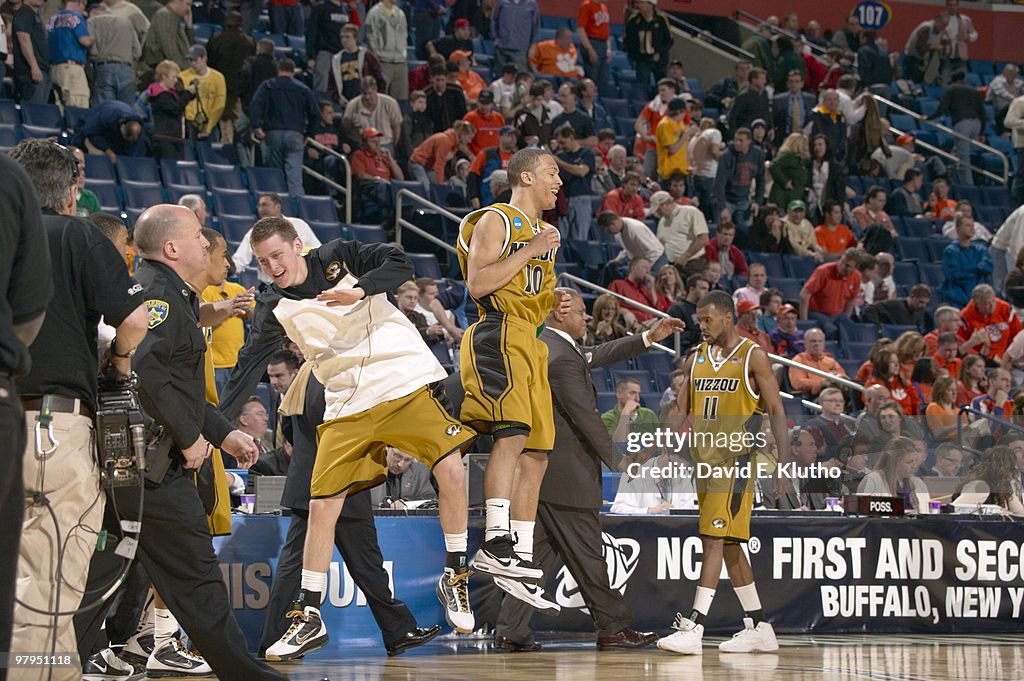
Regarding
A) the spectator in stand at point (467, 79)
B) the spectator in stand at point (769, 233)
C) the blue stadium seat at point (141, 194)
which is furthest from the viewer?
the spectator in stand at point (467, 79)

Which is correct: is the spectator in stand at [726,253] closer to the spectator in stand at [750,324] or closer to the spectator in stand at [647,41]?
the spectator in stand at [750,324]

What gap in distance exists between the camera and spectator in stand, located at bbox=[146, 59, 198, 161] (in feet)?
49.0

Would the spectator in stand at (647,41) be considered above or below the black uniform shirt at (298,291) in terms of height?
above

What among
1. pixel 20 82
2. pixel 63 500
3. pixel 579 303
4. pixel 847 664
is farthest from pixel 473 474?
pixel 20 82

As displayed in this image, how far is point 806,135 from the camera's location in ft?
66.8

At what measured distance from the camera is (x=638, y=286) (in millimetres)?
15648

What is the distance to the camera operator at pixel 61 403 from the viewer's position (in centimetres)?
516

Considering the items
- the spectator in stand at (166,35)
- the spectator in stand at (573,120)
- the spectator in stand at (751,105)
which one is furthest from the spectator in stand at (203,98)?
the spectator in stand at (751,105)

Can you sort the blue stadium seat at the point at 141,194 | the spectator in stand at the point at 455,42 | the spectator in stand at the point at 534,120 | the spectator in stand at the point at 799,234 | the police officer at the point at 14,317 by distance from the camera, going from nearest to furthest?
1. the police officer at the point at 14,317
2. the blue stadium seat at the point at 141,194
3. the spectator in stand at the point at 534,120
4. the spectator in stand at the point at 799,234
5. the spectator in stand at the point at 455,42

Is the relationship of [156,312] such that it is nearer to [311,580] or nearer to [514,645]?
[311,580]

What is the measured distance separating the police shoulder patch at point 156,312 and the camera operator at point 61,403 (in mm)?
809

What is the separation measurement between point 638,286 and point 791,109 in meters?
6.74

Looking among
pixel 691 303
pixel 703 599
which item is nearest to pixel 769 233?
pixel 691 303

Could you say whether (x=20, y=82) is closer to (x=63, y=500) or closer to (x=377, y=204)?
(x=377, y=204)
